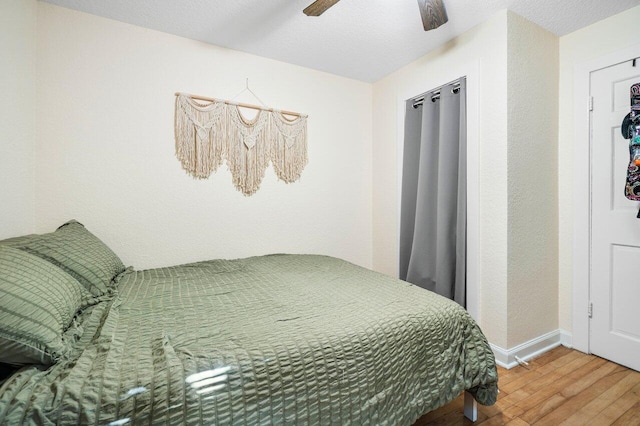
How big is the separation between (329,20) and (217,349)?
2167mm

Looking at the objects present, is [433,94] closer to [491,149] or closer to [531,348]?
[491,149]

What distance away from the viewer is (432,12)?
1591 millimetres

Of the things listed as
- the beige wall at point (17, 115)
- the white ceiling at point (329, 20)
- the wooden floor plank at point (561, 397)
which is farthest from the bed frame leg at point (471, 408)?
the beige wall at point (17, 115)

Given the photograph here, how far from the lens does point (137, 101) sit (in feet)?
7.20

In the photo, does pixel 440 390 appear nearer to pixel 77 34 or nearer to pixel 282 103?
pixel 282 103

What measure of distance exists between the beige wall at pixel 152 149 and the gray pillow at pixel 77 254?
1.35 feet

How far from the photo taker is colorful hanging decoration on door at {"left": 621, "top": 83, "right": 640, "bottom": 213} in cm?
179

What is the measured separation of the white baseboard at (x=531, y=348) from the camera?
2004 millimetres

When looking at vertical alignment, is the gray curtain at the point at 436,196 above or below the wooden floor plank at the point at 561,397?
above

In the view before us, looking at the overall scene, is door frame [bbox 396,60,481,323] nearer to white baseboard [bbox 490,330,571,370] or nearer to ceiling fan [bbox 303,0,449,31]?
white baseboard [bbox 490,330,571,370]

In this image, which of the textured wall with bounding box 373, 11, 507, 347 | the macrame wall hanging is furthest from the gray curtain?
the macrame wall hanging

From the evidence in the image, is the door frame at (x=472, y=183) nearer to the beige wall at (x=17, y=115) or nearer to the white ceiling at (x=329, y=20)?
the white ceiling at (x=329, y=20)

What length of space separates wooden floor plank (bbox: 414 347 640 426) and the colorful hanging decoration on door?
1122 mm

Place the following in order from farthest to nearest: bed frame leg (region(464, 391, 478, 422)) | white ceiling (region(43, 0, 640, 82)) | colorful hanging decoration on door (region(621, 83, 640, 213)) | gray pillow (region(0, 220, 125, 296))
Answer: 1. white ceiling (region(43, 0, 640, 82))
2. colorful hanging decoration on door (region(621, 83, 640, 213))
3. bed frame leg (region(464, 391, 478, 422))
4. gray pillow (region(0, 220, 125, 296))
